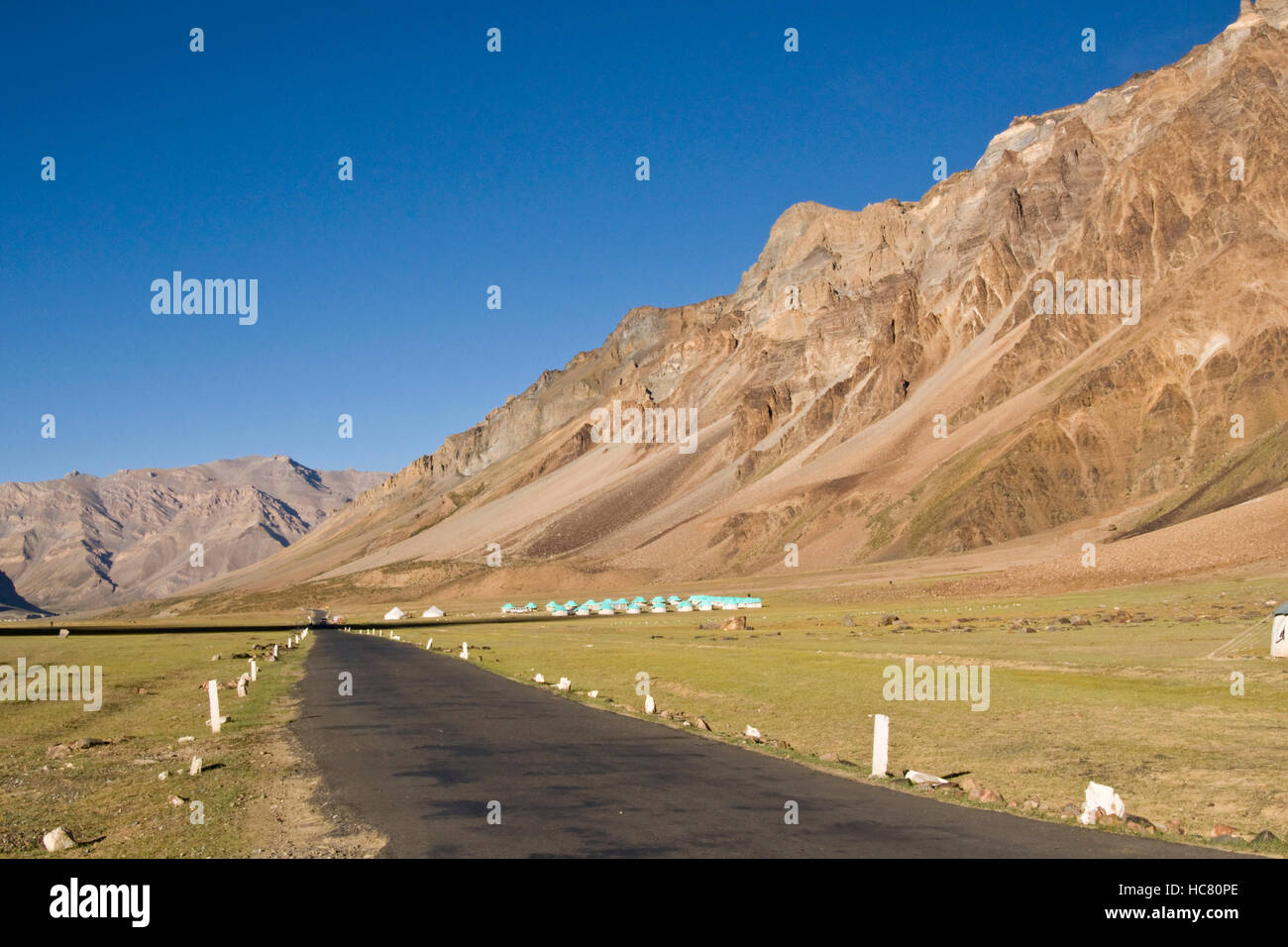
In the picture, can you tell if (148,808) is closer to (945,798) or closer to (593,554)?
(945,798)

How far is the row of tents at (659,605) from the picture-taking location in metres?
112

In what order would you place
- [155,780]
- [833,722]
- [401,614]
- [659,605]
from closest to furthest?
[155,780] → [833,722] → [659,605] → [401,614]

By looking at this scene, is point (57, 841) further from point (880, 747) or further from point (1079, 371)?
point (1079, 371)

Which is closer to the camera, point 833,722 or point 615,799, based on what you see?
point 615,799

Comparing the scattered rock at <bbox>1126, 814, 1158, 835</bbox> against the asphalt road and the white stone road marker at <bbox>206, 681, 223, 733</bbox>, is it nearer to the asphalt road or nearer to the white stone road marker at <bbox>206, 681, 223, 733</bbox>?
the asphalt road

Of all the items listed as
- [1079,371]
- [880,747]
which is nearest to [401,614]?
[1079,371]

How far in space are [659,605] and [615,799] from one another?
10294cm

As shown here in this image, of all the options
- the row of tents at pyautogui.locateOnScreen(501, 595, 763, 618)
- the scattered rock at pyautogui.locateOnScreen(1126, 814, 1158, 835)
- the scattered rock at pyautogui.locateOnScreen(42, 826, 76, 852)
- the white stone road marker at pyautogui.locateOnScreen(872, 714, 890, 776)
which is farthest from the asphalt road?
the row of tents at pyautogui.locateOnScreen(501, 595, 763, 618)

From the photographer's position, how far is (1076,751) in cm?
2234

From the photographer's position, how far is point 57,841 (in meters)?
13.8

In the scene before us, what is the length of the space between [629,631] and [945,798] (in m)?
67.2

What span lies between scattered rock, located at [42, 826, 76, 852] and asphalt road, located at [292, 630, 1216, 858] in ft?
12.4

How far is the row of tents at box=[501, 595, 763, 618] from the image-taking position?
4407 inches
